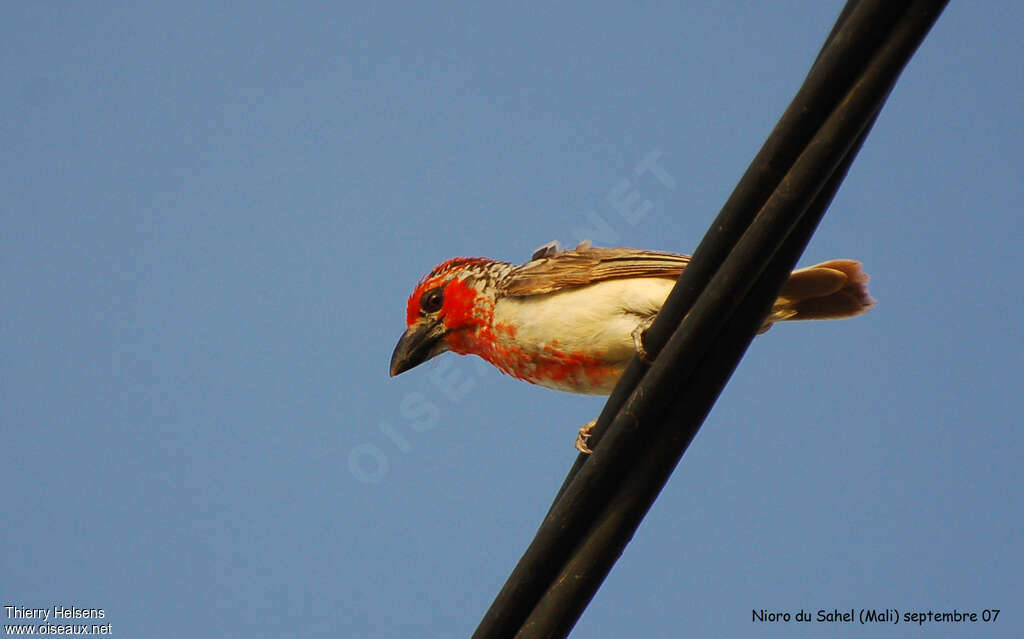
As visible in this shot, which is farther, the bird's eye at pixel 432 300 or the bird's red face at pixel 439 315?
the bird's eye at pixel 432 300

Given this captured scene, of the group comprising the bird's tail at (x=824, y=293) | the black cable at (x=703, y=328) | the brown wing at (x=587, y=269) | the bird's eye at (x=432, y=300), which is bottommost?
the black cable at (x=703, y=328)

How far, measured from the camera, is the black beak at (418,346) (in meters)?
4.72

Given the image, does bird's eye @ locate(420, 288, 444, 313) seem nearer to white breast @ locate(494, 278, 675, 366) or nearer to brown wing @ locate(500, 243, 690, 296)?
brown wing @ locate(500, 243, 690, 296)

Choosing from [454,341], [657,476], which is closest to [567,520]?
[657,476]

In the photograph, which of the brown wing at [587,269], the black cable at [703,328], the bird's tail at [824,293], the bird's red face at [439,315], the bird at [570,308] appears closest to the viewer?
the black cable at [703,328]

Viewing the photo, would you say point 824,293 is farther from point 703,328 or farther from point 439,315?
point 703,328

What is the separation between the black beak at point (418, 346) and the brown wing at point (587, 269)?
0.44 m

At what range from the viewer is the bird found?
3.99 metres

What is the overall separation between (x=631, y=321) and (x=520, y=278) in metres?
0.60

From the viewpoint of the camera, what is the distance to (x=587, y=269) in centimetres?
425

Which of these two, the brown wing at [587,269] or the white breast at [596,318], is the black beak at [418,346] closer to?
the brown wing at [587,269]

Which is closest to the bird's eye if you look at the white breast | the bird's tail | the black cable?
the white breast

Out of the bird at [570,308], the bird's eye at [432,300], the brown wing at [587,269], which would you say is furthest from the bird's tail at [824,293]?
the bird's eye at [432,300]

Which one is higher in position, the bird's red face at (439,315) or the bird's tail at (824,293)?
the bird's red face at (439,315)
